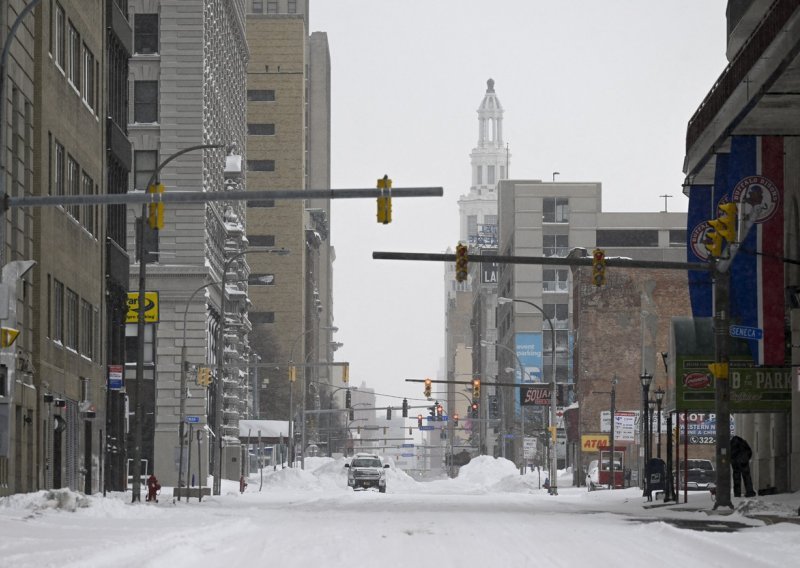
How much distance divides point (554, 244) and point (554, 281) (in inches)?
198

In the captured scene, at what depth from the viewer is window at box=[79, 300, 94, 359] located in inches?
2117

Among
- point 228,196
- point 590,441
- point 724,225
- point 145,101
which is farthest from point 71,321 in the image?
point 590,441

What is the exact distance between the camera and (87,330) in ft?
181

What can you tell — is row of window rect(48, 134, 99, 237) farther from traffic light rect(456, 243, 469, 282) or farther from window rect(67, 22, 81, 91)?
traffic light rect(456, 243, 469, 282)

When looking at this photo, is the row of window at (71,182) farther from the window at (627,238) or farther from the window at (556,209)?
the window at (556,209)

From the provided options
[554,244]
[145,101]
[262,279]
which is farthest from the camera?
[262,279]

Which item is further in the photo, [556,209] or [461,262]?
[556,209]

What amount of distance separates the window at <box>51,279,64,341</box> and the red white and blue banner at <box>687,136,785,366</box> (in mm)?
19597

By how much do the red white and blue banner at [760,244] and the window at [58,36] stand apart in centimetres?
2011

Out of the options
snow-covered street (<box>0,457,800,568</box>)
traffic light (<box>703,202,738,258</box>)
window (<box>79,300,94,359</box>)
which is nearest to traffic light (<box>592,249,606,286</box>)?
traffic light (<box>703,202,738,258</box>)

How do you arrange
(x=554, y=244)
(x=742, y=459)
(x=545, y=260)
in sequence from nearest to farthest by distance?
(x=545, y=260), (x=742, y=459), (x=554, y=244)

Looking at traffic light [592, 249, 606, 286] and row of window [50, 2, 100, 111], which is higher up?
row of window [50, 2, 100, 111]

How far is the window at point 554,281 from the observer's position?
544 feet

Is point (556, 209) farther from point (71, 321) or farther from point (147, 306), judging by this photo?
point (71, 321)
